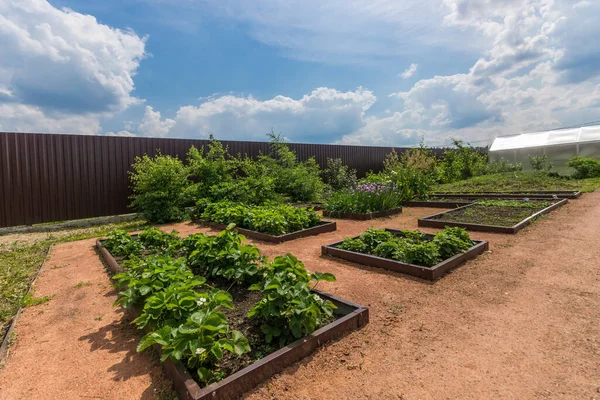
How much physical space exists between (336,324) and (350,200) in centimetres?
608

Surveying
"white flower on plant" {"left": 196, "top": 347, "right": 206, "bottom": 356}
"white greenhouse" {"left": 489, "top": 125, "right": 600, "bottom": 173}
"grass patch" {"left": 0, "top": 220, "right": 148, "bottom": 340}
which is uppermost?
"white greenhouse" {"left": 489, "top": 125, "right": 600, "bottom": 173}

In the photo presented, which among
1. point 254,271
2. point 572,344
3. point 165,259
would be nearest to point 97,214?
point 165,259

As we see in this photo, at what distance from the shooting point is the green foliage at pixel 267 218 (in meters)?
5.80

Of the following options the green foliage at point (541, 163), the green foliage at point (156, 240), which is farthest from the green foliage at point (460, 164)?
the green foliage at point (156, 240)

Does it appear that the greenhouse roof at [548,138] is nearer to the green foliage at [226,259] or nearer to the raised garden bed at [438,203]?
the raised garden bed at [438,203]

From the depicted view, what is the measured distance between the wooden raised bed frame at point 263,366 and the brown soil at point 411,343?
0.06 meters

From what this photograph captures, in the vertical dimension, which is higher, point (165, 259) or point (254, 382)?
point (165, 259)

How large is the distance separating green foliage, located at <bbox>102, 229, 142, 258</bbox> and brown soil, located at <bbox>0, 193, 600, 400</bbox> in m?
0.65

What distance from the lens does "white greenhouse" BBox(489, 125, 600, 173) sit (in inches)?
656

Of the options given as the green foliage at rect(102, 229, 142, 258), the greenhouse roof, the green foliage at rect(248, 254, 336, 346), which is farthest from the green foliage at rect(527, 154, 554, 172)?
the green foliage at rect(102, 229, 142, 258)

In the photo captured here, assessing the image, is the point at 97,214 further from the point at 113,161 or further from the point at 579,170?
the point at 579,170

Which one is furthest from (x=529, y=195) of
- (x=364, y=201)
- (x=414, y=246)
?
(x=414, y=246)

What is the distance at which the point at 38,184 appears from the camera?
26.0ft

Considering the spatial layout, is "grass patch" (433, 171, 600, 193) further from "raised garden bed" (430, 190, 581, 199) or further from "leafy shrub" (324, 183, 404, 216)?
"leafy shrub" (324, 183, 404, 216)
